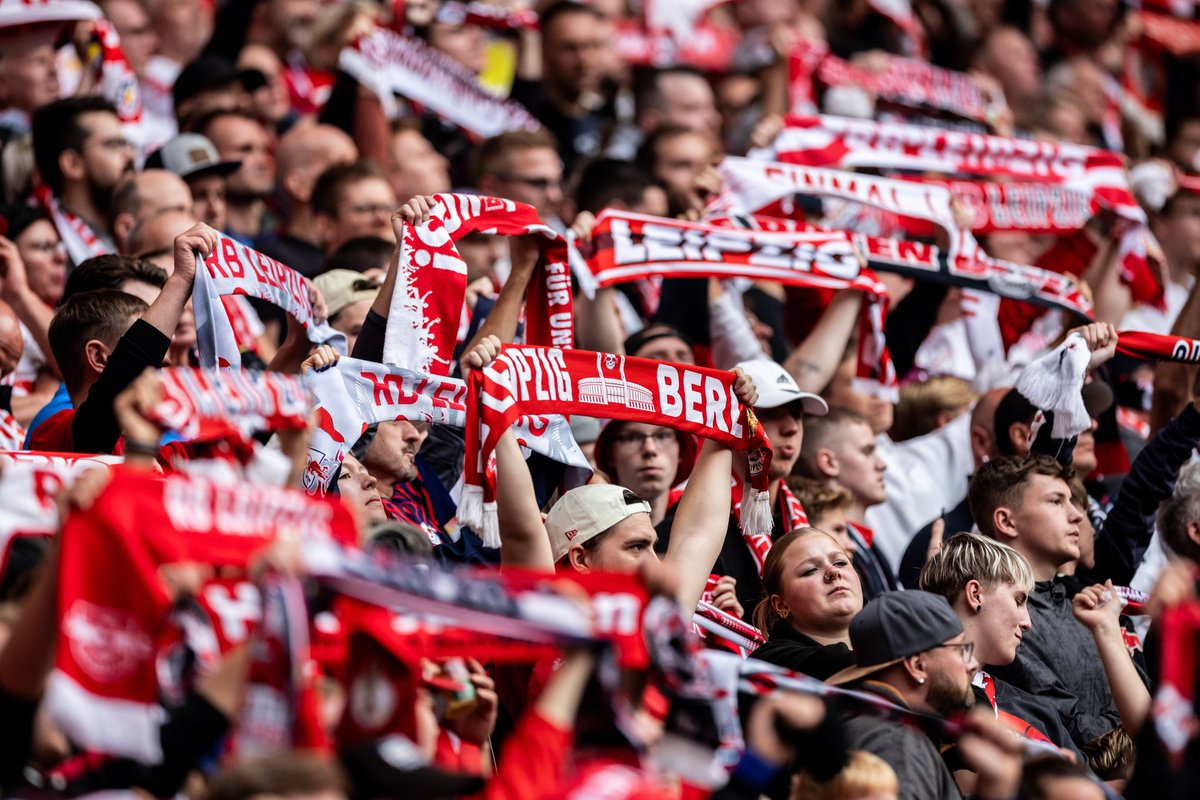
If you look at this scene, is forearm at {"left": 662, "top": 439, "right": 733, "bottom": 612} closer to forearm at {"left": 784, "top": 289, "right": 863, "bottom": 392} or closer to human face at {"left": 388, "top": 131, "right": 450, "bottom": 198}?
forearm at {"left": 784, "top": 289, "right": 863, "bottom": 392}

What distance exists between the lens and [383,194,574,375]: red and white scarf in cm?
642

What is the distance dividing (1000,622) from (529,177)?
12.3 ft

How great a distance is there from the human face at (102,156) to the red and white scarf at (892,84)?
16.8ft

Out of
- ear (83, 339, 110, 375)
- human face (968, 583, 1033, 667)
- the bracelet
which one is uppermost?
the bracelet

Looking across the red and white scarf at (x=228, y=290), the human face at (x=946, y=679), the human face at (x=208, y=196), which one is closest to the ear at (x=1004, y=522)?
the human face at (x=946, y=679)

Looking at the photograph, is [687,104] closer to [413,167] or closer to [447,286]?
[413,167]

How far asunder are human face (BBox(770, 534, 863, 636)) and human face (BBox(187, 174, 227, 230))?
11.7ft

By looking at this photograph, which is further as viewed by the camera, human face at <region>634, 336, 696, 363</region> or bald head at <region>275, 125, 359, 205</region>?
bald head at <region>275, 125, 359, 205</region>

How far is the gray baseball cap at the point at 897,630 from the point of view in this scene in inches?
213

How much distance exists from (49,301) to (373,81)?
2.70m

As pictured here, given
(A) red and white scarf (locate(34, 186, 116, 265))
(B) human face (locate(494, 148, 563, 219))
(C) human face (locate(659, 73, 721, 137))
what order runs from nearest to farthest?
1. (A) red and white scarf (locate(34, 186, 116, 265))
2. (B) human face (locate(494, 148, 563, 219))
3. (C) human face (locate(659, 73, 721, 137))

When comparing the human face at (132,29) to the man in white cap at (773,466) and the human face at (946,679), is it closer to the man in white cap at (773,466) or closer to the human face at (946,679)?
the man in white cap at (773,466)

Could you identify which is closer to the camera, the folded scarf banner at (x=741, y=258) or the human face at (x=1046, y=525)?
the human face at (x=1046, y=525)

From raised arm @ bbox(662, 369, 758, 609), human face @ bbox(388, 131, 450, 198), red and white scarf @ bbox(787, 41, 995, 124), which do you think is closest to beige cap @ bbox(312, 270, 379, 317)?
raised arm @ bbox(662, 369, 758, 609)
